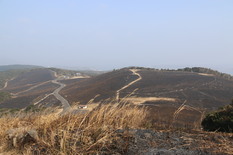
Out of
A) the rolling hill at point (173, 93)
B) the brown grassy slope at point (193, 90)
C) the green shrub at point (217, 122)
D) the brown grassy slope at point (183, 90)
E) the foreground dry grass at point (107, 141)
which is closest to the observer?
the foreground dry grass at point (107, 141)

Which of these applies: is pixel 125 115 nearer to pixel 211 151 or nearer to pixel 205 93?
pixel 211 151

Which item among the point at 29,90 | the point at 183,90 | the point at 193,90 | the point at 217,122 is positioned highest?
the point at 217,122

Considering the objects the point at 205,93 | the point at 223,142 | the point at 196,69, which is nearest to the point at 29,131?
the point at 223,142

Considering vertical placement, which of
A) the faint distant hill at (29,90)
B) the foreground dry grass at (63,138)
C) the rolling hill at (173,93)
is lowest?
the faint distant hill at (29,90)

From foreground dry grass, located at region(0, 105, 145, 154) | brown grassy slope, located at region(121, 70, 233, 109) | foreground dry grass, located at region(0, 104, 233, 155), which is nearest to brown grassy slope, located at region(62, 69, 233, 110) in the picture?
brown grassy slope, located at region(121, 70, 233, 109)

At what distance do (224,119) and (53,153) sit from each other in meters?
7.05

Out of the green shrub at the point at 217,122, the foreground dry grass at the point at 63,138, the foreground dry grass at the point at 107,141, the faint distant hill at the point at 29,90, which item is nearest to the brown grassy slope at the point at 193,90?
the faint distant hill at the point at 29,90

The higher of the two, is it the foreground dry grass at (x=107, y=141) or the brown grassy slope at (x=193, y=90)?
the foreground dry grass at (x=107, y=141)

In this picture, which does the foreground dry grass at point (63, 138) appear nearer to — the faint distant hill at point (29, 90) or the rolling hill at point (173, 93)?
the rolling hill at point (173, 93)

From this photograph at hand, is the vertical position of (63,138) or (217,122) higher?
(63,138)

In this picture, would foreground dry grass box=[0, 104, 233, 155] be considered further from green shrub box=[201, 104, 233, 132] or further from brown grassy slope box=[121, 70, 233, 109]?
brown grassy slope box=[121, 70, 233, 109]

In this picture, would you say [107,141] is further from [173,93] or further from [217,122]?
[173,93]

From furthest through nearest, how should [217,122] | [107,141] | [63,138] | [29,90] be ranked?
[29,90], [217,122], [107,141], [63,138]

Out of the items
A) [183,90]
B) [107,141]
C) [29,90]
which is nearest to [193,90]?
[183,90]
